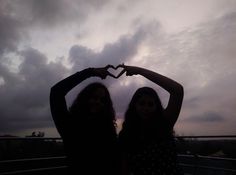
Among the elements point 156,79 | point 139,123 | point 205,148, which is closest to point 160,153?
point 139,123

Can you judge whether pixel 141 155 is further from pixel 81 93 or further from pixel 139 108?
pixel 81 93

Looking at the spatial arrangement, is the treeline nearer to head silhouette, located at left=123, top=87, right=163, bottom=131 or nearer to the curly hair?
the curly hair

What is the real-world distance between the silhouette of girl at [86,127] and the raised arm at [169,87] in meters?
0.23

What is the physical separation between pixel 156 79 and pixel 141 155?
0.62 metres

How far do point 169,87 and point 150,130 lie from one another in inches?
15.1

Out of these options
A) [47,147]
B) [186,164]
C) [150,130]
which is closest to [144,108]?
[150,130]

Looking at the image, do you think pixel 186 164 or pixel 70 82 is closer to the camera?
pixel 70 82

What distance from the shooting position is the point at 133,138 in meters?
2.29

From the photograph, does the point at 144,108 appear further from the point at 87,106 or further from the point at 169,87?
the point at 87,106

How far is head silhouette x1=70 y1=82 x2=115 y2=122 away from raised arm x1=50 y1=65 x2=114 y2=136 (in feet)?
0.42

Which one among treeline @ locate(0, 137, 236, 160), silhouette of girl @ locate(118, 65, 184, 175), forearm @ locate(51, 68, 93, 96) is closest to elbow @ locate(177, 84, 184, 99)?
silhouette of girl @ locate(118, 65, 184, 175)

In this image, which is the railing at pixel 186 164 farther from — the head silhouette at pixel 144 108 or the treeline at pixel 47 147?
the head silhouette at pixel 144 108

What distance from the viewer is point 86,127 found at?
7.30 feet

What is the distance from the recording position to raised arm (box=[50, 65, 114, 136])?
2.20 m
